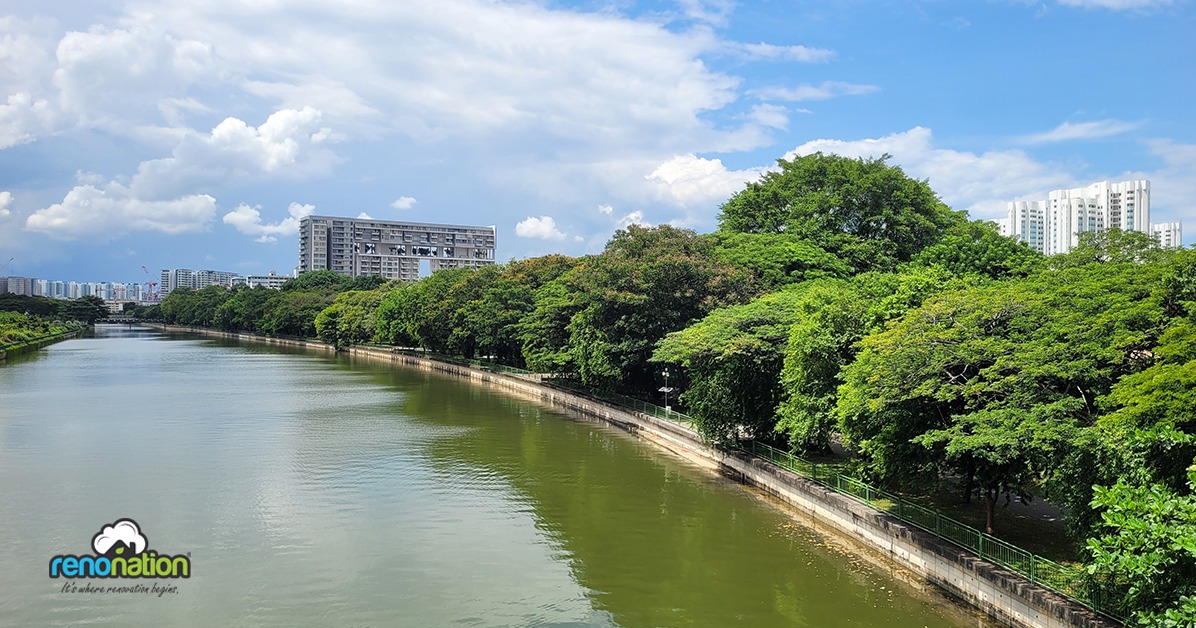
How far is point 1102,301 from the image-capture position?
1465 centimetres

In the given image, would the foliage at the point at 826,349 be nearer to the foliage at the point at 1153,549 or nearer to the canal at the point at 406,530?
the canal at the point at 406,530

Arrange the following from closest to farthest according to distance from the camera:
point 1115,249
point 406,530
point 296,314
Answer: point 1115,249
point 406,530
point 296,314

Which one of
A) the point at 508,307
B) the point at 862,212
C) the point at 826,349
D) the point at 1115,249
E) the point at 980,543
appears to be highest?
the point at 862,212

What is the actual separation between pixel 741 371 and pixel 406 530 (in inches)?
469

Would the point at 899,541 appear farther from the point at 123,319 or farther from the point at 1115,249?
the point at 123,319

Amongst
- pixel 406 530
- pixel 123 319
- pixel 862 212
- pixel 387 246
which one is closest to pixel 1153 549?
pixel 406 530

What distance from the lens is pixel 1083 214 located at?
306 feet

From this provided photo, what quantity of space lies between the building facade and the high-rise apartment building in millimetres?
112521

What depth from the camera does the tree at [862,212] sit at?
130ft

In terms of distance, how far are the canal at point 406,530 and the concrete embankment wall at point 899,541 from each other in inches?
21.6

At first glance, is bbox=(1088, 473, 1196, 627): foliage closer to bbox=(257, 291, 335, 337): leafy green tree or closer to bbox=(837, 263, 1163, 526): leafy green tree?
bbox=(837, 263, 1163, 526): leafy green tree

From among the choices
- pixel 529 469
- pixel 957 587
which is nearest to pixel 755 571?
pixel 957 587

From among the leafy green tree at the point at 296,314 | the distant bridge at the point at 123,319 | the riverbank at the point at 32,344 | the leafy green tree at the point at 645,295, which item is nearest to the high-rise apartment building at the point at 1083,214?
the leafy green tree at the point at 645,295

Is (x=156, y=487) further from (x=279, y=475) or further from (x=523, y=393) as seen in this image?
(x=523, y=393)
